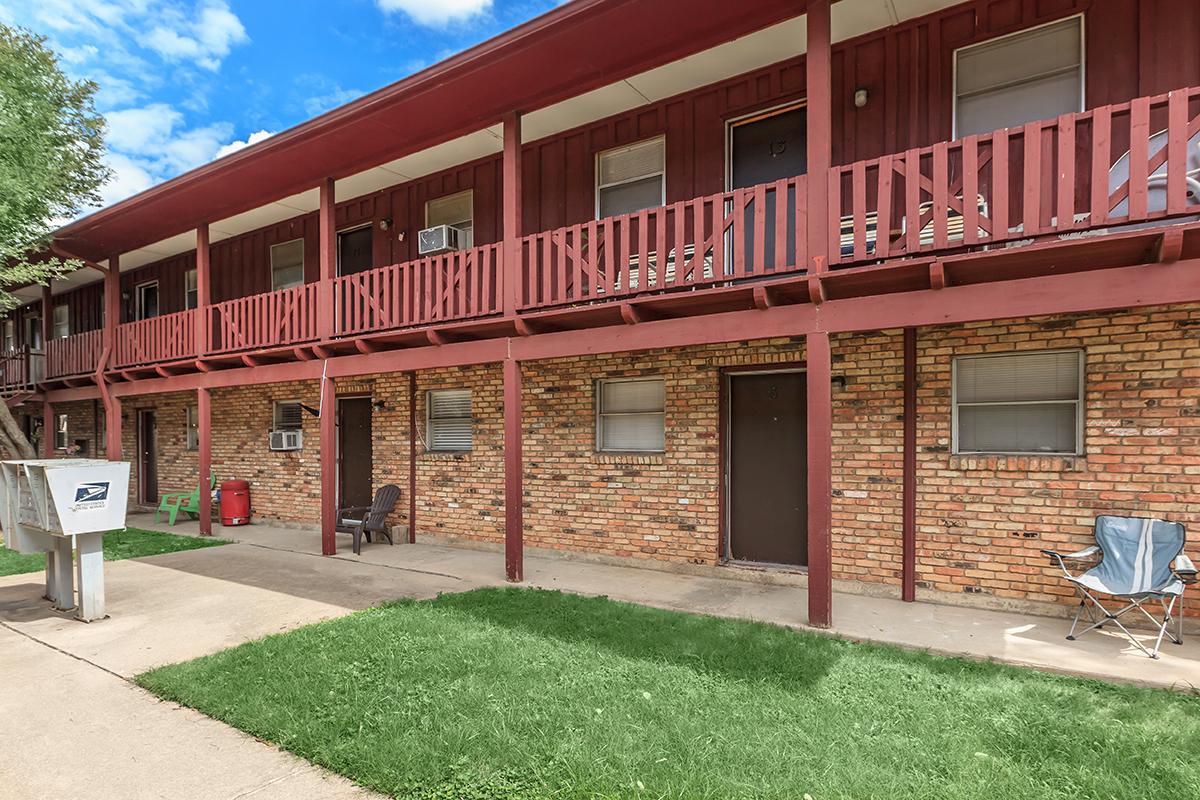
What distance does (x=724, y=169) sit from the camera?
22.4 feet

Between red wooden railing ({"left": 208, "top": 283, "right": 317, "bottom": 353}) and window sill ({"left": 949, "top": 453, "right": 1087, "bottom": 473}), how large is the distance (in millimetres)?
7734

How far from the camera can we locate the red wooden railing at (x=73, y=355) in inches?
479

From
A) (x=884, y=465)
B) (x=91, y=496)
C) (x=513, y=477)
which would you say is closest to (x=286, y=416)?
(x=91, y=496)

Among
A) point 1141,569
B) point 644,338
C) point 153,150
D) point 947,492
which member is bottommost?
point 1141,569

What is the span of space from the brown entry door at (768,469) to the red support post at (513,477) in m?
2.29

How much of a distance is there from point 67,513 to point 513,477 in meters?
3.77

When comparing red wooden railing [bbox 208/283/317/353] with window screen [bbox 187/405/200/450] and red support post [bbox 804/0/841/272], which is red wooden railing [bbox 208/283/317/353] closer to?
window screen [bbox 187/405/200/450]

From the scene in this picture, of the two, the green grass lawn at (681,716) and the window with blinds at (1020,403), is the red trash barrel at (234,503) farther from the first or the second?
the window with blinds at (1020,403)

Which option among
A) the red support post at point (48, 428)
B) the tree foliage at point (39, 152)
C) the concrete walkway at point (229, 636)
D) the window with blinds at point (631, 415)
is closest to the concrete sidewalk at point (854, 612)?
the concrete walkway at point (229, 636)

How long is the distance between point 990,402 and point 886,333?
1053 millimetres

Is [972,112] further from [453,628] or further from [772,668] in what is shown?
[453,628]

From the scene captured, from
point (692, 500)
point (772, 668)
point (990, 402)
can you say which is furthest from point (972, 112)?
point (772, 668)

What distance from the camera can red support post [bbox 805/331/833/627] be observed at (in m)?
4.99

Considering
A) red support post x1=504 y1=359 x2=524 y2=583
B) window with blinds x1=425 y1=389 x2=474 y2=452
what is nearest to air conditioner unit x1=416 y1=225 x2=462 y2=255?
window with blinds x1=425 y1=389 x2=474 y2=452
